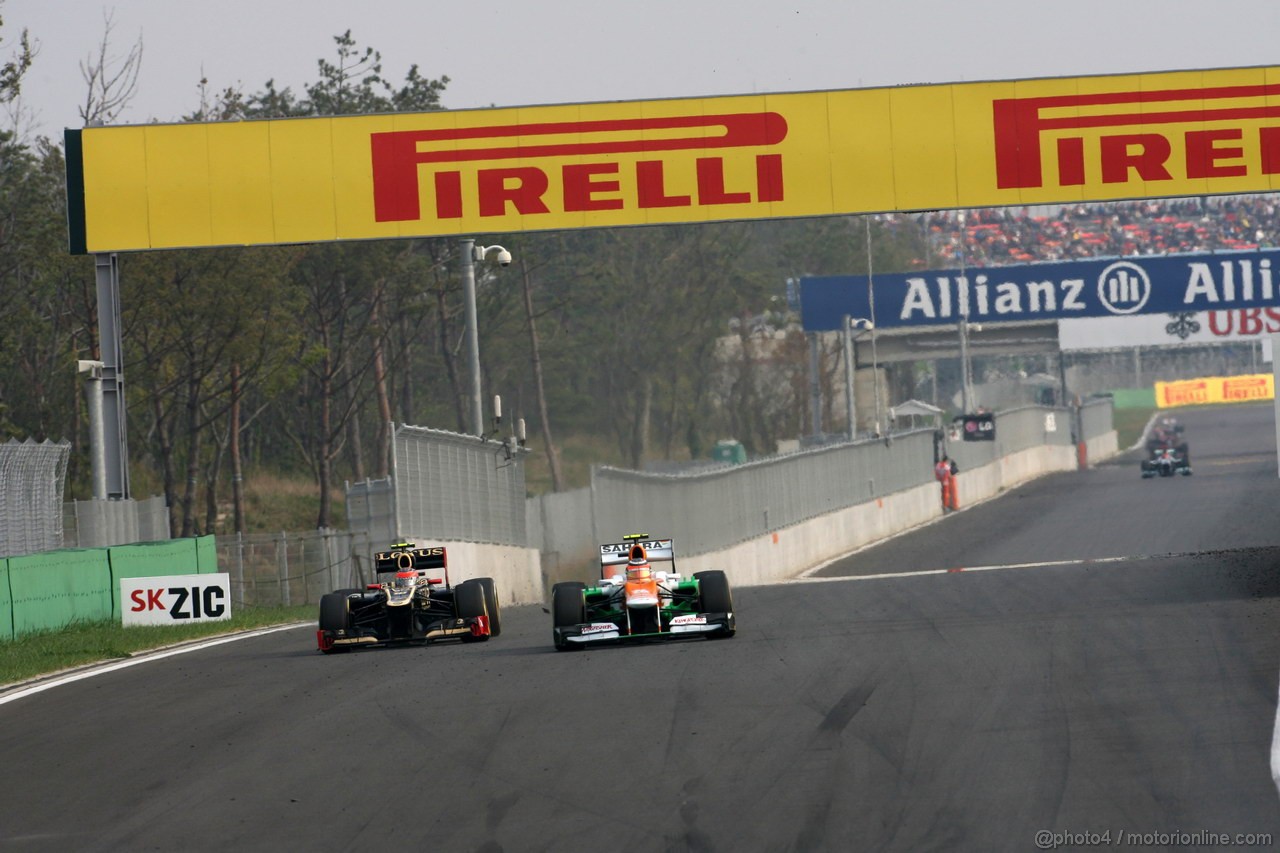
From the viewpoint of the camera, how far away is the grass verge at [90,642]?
15695 mm

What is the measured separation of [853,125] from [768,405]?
59.1 m

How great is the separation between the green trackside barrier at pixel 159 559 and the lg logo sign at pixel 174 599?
97 centimetres

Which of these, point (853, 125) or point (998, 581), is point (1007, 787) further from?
point (853, 125)

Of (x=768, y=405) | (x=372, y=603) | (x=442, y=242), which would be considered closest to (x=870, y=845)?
(x=372, y=603)

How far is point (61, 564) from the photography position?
786 inches

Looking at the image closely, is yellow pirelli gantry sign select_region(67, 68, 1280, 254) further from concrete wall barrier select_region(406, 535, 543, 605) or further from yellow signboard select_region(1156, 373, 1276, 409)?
yellow signboard select_region(1156, 373, 1276, 409)

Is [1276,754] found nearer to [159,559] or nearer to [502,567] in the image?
[159,559]

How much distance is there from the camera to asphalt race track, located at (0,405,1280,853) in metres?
7.53

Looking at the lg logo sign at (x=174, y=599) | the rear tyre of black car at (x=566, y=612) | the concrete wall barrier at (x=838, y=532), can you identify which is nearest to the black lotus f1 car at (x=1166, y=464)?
the concrete wall barrier at (x=838, y=532)

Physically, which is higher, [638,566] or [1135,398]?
[1135,398]

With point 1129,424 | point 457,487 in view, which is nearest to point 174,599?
point 457,487

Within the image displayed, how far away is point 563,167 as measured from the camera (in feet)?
82.6

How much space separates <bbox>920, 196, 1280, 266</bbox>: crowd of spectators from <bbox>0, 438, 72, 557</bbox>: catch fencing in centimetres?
9811

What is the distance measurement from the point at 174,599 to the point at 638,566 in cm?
741
